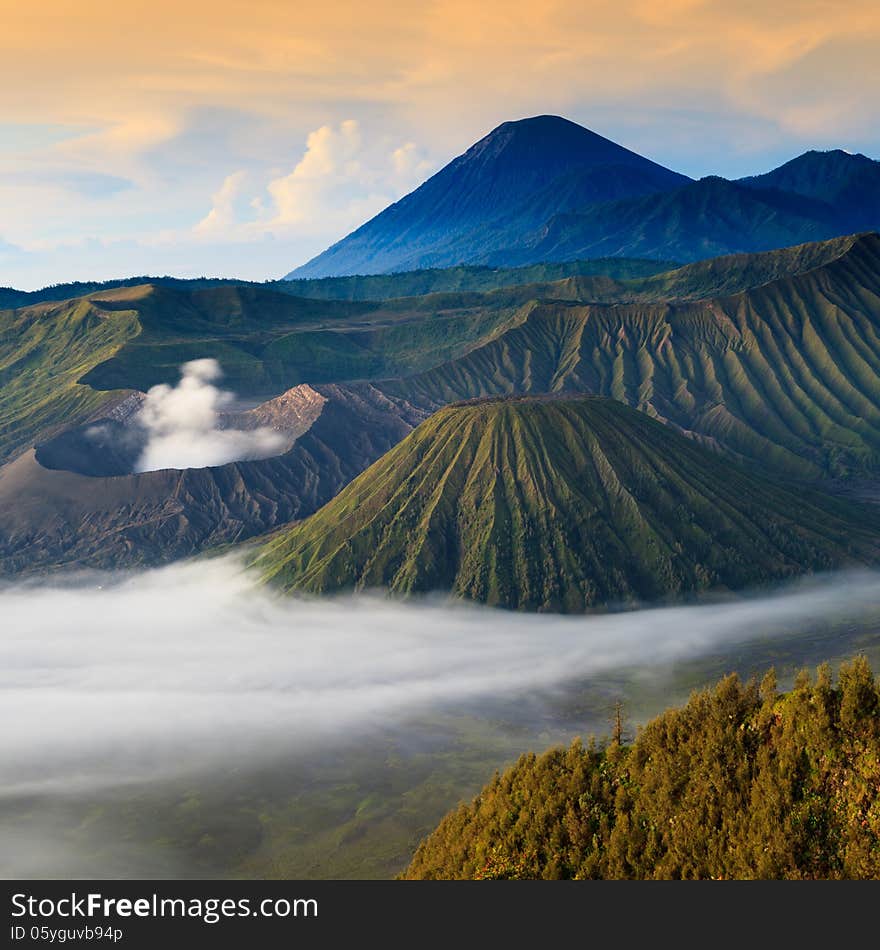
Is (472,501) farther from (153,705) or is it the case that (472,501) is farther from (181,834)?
(181,834)

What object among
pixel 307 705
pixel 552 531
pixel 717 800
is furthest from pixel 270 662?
pixel 717 800

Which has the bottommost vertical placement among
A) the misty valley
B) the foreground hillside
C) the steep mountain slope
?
the foreground hillside

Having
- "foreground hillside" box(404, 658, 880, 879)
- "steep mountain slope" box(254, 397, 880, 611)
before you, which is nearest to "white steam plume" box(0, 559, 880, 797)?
"steep mountain slope" box(254, 397, 880, 611)

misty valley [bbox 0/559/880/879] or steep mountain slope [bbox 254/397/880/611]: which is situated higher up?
steep mountain slope [bbox 254/397/880/611]

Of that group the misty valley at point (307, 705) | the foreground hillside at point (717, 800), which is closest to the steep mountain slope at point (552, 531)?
the misty valley at point (307, 705)

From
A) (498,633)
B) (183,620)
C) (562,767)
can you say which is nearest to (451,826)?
(562,767)

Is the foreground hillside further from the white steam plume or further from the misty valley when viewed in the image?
the white steam plume

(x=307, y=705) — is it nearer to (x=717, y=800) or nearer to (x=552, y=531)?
(x=552, y=531)
